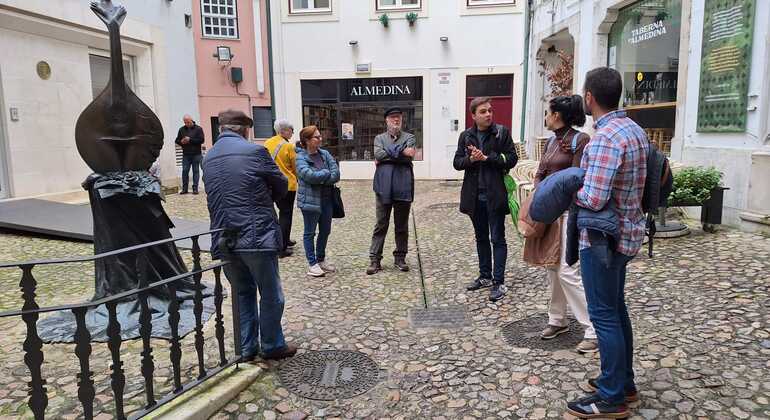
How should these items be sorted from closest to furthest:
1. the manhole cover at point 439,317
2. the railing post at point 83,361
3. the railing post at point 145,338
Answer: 1. the railing post at point 83,361
2. the railing post at point 145,338
3. the manhole cover at point 439,317

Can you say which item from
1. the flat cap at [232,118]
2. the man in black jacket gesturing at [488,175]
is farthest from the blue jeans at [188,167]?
the flat cap at [232,118]

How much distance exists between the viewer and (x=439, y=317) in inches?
182

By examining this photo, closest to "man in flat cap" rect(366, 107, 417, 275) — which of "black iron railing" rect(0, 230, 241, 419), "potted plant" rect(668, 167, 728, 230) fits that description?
"black iron railing" rect(0, 230, 241, 419)

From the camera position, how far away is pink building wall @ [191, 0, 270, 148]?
52.6ft

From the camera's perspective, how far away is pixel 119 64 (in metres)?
4.45

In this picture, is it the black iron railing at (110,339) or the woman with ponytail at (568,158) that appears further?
the woman with ponytail at (568,158)

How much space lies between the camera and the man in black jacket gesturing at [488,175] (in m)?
4.83

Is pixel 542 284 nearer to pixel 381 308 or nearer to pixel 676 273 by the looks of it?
pixel 676 273

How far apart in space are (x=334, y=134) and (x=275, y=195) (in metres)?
13.2

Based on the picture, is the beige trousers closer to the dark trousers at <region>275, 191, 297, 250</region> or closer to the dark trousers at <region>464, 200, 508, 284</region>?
the dark trousers at <region>464, 200, 508, 284</region>

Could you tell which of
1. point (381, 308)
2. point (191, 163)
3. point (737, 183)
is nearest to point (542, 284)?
point (381, 308)

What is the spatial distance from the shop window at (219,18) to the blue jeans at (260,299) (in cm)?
1423

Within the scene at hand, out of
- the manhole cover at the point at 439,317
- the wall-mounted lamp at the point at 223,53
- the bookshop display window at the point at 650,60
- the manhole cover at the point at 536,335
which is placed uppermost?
the wall-mounted lamp at the point at 223,53

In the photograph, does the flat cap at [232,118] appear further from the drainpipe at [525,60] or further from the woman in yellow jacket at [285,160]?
the drainpipe at [525,60]
